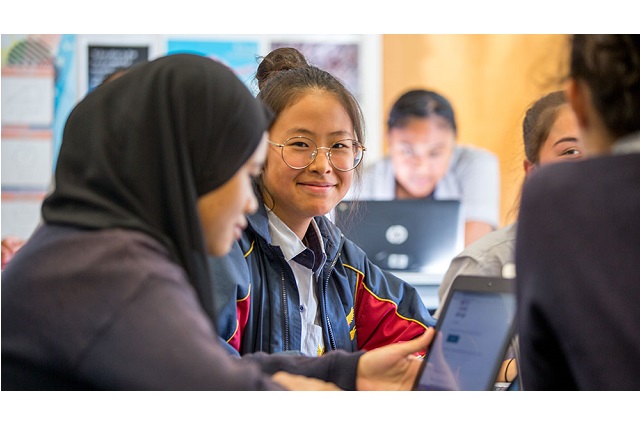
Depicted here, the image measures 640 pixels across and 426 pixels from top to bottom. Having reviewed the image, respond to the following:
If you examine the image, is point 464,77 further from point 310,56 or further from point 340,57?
point 310,56

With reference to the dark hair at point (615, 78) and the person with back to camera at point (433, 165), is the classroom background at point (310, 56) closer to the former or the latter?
the person with back to camera at point (433, 165)

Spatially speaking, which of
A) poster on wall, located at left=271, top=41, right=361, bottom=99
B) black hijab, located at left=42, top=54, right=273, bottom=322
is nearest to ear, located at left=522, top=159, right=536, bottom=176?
black hijab, located at left=42, top=54, right=273, bottom=322

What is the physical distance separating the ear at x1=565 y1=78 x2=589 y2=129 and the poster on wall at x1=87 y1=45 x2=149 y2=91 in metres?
3.40

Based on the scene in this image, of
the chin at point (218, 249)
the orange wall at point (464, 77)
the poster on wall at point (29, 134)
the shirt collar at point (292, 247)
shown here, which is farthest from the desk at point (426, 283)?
the orange wall at point (464, 77)

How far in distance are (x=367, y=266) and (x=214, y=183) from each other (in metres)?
0.64

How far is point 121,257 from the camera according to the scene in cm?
81

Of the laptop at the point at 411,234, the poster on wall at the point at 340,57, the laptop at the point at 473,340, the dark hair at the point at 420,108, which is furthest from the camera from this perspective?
the poster on wall at the point at 340,57

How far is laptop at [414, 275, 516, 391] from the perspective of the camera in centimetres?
111

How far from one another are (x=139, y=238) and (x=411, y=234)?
2106mm

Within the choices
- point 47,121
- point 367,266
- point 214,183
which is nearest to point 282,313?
point 367,266

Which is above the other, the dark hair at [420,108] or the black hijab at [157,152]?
the dark hair at [420,108]

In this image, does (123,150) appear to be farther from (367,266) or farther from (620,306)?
(367,266)

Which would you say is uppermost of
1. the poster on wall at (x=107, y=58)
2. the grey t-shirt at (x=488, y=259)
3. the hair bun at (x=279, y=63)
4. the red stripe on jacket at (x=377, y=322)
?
the poster on wall at (x=107, y=58)

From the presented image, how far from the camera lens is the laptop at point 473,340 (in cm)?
111
